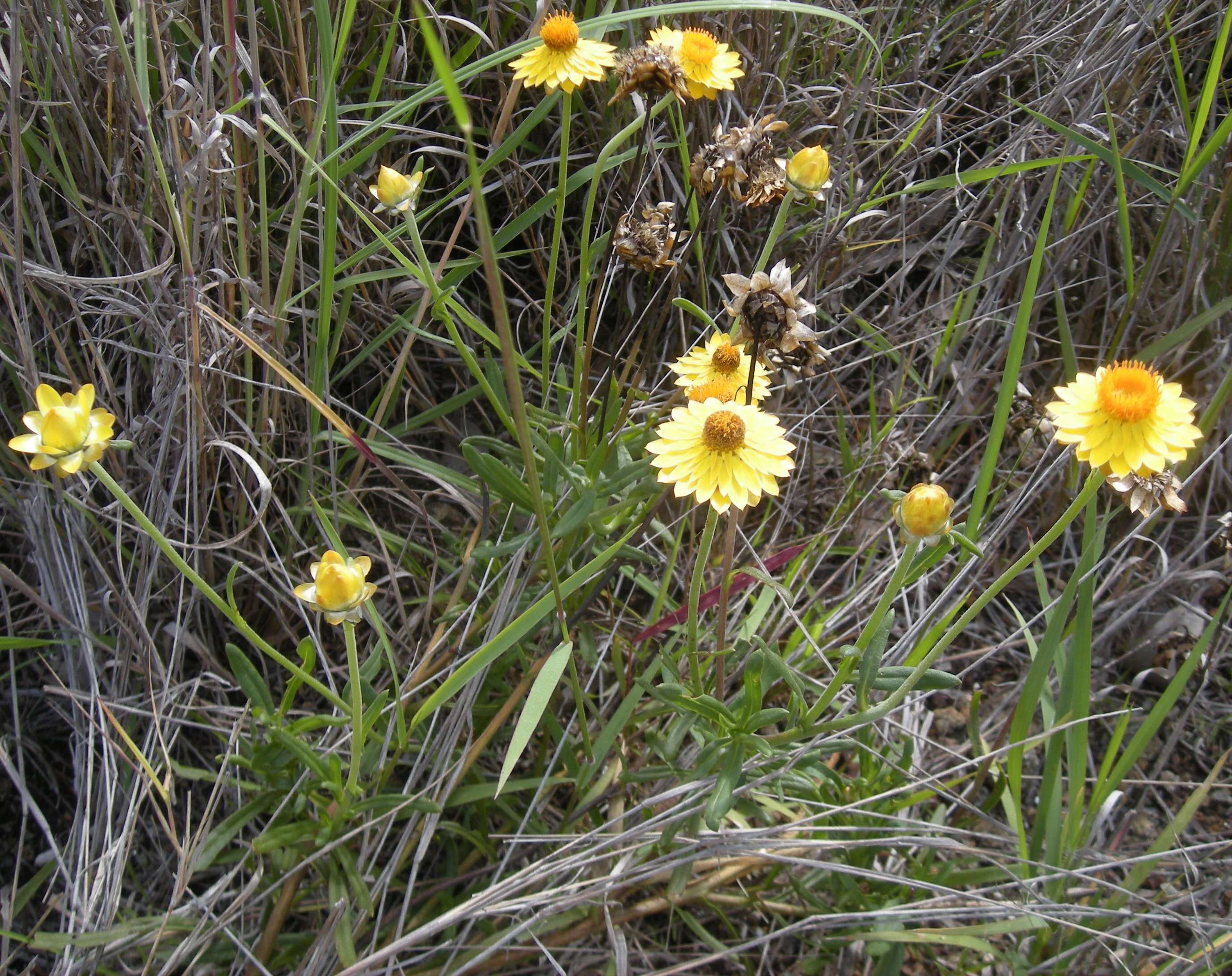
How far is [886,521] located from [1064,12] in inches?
53.3

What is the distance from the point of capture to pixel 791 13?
2.17 m

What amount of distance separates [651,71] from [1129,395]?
881 millimetres

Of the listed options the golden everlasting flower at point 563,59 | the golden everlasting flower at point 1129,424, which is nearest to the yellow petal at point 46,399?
the golden everlasting flower at point 563,59

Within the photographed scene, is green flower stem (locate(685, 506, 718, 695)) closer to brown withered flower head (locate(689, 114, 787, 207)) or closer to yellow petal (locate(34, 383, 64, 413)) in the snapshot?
brown withered flower head (locate(689, 114, 787, 207))

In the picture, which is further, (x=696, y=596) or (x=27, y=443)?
(x=696, y=596)

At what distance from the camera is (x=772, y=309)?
134 centimetres

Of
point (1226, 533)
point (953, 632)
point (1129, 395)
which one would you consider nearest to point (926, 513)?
point (953, 632)

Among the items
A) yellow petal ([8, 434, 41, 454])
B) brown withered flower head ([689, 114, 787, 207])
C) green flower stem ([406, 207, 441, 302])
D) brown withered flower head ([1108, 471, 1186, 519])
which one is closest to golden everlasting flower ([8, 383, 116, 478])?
yellow petal ([8, 434, 41, 454])

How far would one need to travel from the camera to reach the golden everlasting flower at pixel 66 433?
1194mm

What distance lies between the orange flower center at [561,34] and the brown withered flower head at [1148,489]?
108 centimetres

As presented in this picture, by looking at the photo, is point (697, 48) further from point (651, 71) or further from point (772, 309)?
point (772, 309)

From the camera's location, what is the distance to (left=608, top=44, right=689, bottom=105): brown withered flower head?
1521mm

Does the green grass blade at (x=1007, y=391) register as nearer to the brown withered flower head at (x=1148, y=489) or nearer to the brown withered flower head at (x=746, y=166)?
the brown withered flower head at (x=1148, y=489)

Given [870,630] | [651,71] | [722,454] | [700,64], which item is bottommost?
[870,630]
